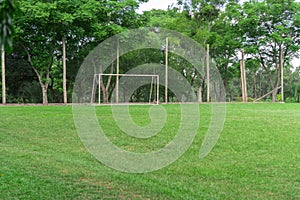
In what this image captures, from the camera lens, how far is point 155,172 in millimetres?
5234

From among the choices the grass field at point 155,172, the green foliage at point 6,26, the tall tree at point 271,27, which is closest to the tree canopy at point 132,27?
the tall tree at point 271,27

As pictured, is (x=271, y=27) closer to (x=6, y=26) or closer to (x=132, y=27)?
(x=132, y=27)

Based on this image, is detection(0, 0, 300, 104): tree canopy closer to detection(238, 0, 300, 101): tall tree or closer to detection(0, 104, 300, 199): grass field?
detection(238, 0, 300, 101): tall tree

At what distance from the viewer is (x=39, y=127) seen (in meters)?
9.13

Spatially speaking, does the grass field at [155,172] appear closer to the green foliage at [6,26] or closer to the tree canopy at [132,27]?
the green foliage at [6,26]

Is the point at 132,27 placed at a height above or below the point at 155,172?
above

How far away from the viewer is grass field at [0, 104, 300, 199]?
423 centimetres

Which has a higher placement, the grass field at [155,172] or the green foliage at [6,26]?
the green foliage at [6,26]

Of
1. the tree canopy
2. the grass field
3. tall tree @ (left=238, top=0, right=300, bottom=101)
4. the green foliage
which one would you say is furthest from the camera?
tall tree @ (left=238, top=0, right=300, bottom=101)

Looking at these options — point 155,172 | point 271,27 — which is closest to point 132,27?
point 271,27

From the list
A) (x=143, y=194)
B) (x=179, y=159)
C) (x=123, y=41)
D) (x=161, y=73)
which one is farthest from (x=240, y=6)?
(x=143, y=194)

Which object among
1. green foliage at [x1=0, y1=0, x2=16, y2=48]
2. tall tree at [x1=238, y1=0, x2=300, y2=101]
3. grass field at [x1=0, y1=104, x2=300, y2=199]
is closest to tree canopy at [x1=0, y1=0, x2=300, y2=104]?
tall tree at [x1=238, y1=0, x2=300, y2=101]

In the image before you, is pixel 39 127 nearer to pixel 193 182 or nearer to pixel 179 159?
pixel 179 159

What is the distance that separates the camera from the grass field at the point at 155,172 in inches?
167
